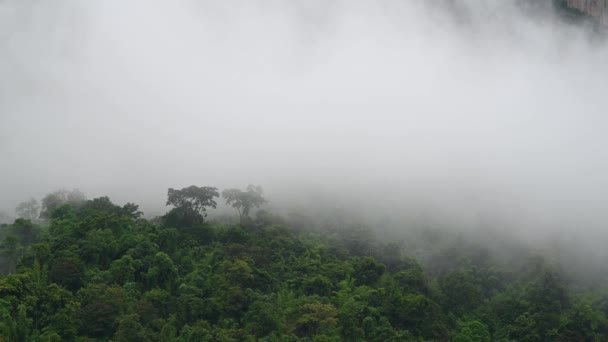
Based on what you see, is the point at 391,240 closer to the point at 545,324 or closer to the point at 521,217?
the point at 521,217

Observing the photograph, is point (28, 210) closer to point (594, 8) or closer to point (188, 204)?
point (188, 204)

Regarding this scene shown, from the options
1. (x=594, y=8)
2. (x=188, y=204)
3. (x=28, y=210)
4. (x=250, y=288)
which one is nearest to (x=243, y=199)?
(x=188, y=204)

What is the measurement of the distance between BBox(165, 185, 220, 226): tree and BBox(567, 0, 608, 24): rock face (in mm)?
67763

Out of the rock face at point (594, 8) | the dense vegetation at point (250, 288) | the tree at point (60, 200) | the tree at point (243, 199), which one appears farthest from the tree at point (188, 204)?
the rock face at point (594, 8)

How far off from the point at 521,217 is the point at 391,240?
1220cm

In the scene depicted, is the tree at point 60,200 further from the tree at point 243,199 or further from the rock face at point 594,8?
the rock face at point 594,8

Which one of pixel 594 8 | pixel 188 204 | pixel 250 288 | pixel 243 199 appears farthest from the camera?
pixel 594 8

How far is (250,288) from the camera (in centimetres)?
4250

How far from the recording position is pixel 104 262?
44.7 metres

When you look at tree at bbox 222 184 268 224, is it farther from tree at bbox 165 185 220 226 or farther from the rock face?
the rock face

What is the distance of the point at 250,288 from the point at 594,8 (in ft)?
248

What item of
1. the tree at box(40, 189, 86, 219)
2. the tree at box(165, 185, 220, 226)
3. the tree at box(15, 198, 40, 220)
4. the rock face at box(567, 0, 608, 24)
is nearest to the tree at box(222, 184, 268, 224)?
the tree at box(165, 185, 220, 226)

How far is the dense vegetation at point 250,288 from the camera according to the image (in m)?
37.6

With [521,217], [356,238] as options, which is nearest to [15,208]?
[356,238]
